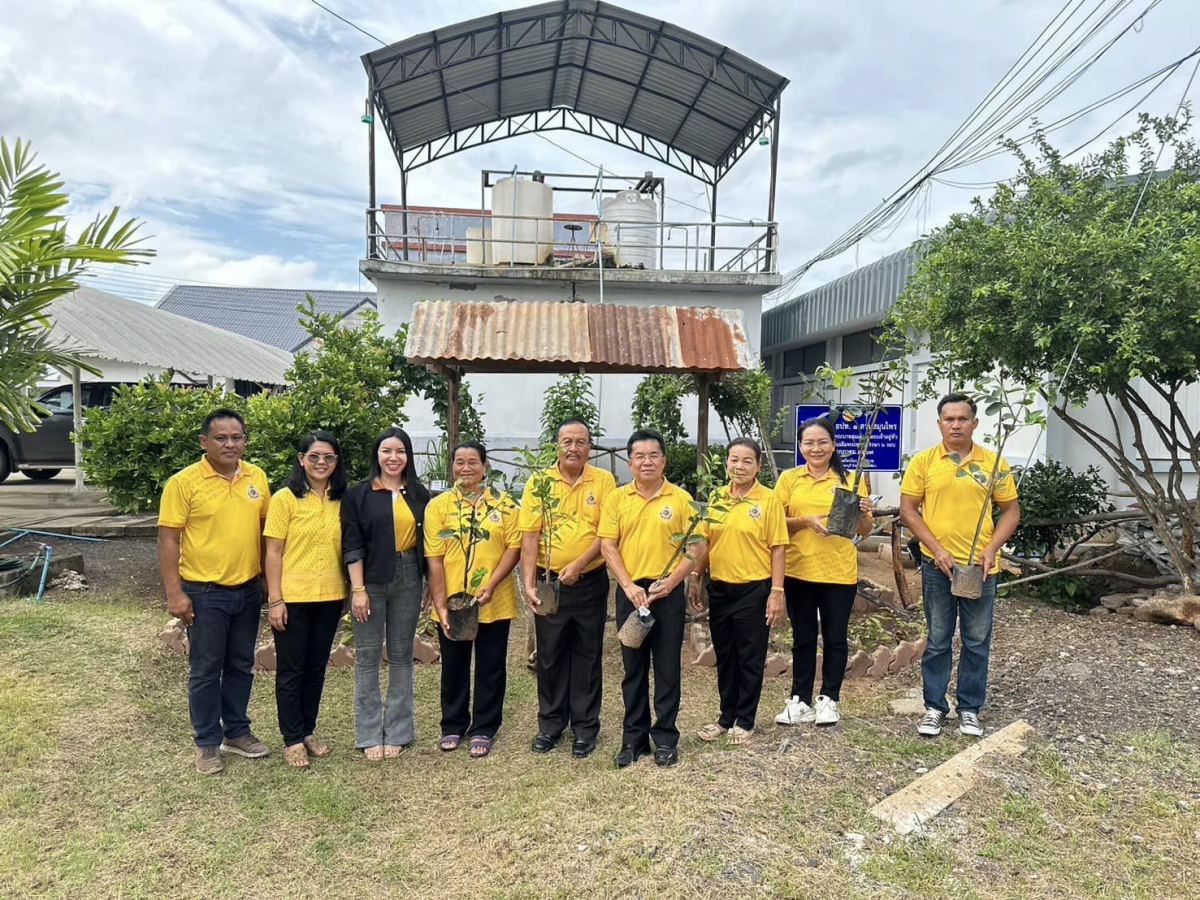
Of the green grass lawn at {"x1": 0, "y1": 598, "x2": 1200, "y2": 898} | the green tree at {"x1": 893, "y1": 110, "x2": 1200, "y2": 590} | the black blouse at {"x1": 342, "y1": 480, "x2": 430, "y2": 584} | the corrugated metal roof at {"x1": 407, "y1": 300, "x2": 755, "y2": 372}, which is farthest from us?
the corrugated metal roof at {"x1": 407, "y1": 300, "x2": 755, "y2": 372}

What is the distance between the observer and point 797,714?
11.8 feet

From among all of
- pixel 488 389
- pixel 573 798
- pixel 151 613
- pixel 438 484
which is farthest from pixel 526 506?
pixel 488 389

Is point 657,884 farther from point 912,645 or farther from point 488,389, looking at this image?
point 488,389

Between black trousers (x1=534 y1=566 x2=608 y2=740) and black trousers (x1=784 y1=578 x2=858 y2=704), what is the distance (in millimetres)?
918

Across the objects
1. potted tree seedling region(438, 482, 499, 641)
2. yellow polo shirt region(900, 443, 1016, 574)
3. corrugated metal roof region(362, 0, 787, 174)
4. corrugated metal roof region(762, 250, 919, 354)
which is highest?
corrugated metal roof region(362, 0, 787, 174)

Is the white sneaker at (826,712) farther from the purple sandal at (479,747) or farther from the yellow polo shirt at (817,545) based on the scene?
the purple sandal at (479,747)

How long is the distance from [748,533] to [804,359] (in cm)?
1146

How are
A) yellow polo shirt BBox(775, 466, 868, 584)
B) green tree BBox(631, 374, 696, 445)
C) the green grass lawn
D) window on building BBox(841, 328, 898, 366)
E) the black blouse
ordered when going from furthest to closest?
window on building BBox(841, 328, 898, 366)
green tree BBox(631, 374, 696, 445)
yellow polo shirt BBox(775, 466, 868, 584)
the black blouse
the green grass lawn

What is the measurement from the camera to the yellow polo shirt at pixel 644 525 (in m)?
3.29

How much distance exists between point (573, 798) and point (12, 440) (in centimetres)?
1294

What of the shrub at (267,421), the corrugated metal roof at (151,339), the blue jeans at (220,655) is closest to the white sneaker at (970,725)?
the blue jeans at (220,655)

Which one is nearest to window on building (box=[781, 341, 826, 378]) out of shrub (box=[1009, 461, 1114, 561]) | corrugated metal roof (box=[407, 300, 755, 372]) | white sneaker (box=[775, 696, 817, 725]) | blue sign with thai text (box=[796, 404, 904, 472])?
blue sign with thai text (box=[796, 404, 904, 472])

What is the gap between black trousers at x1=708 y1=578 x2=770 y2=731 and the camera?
3383 millimetres

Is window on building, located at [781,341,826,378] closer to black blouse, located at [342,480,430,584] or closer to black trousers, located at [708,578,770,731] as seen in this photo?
black trousers, located at [708,578,770,731]
